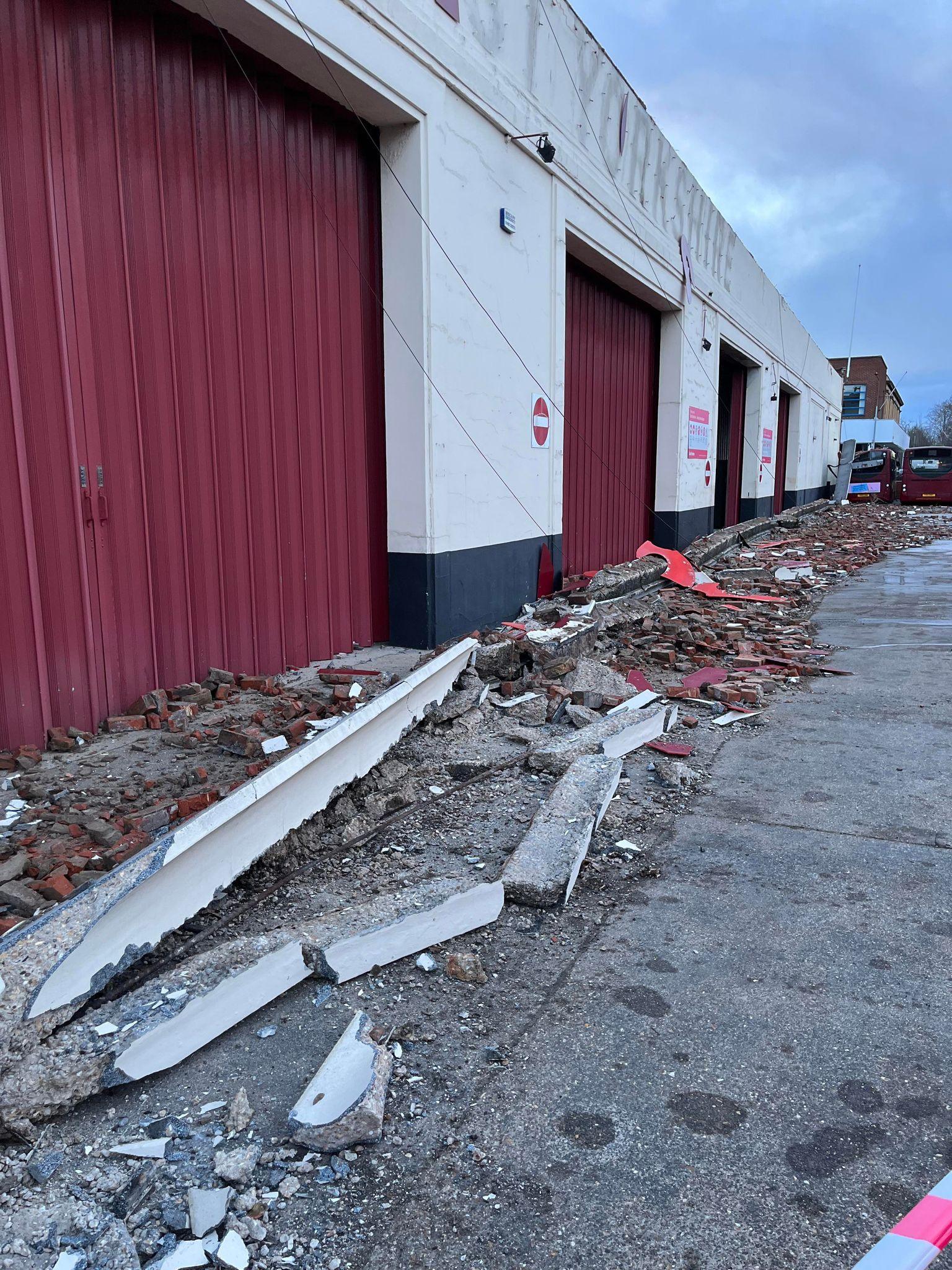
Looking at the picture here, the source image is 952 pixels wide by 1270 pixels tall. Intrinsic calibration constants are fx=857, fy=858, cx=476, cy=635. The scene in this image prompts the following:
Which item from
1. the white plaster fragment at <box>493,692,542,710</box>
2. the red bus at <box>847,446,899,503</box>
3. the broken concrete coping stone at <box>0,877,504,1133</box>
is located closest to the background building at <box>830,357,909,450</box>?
the red bus at <box>847,446,899,503</box>

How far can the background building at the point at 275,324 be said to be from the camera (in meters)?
3.76

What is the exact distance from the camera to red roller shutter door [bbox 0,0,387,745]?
3684 mm

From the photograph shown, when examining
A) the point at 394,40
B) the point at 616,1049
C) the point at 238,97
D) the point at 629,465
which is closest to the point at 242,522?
the point at 238,97

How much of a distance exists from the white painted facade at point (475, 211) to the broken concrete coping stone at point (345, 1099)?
420cm

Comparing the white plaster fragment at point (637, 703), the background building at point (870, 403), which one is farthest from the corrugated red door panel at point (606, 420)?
the background building at point (870, 403)

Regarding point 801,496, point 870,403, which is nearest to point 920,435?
point 870,403

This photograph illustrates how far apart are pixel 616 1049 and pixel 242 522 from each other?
11.7 feet

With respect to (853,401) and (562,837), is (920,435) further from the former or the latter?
(562,837)

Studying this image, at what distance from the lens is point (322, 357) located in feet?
17.9

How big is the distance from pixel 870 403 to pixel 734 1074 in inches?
2976

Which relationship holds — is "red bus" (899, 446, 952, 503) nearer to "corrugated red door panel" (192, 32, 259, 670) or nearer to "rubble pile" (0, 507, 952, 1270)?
"rubble pile" (0, 507, 952, 1270)

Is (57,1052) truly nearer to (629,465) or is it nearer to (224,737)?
(224,737)

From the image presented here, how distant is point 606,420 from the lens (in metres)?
10.9

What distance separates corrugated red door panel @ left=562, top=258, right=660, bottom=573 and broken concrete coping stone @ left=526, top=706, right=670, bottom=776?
181 inches
